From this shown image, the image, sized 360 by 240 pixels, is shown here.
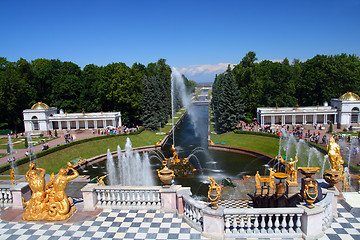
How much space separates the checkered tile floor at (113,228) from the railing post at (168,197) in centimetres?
37

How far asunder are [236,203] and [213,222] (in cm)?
944

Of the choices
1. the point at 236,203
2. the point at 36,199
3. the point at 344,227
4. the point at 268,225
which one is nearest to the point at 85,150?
the point at 236,203

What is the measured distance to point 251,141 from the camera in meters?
42.0

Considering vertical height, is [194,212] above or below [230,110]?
below

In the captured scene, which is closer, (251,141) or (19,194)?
(19,194)

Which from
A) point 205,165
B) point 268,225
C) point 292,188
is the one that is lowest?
point 205,165

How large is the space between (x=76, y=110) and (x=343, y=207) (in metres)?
58.0

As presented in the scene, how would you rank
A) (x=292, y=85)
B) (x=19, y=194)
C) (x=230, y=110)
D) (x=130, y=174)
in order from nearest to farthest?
(x=19, y=194), (x=130, y=174), (x=230, y=110), (x=292, y=85)

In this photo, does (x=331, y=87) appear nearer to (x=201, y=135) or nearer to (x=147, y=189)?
(x=201, y=135)

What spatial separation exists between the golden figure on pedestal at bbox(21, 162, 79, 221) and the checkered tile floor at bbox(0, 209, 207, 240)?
1.23 ft

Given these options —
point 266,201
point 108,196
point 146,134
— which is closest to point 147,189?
point 108,196

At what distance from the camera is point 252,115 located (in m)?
60.0

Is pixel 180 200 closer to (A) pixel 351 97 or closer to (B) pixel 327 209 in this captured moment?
(B) pixel 327 209

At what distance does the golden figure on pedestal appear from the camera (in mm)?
12164
